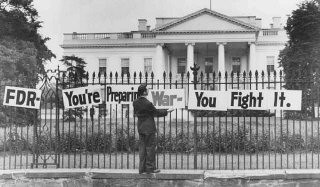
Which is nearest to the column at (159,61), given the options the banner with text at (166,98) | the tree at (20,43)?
the tree at (20,43)

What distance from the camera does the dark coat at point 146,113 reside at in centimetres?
741

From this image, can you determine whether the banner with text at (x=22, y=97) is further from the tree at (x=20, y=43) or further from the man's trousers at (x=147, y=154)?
the tree at (x=20, y=43)

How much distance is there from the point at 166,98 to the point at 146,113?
0.61 m

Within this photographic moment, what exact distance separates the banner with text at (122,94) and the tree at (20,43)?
19.5m

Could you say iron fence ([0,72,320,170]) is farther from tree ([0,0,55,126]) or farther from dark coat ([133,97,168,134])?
tree ([0,0,55,126])

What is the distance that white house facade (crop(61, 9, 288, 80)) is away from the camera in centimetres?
4616

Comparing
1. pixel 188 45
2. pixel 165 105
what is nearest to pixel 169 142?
pixel 165 105

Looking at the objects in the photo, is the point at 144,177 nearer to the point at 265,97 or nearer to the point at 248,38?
the point at 265,97

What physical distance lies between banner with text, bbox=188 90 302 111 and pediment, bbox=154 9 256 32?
3837 cm

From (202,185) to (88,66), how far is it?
46.1m

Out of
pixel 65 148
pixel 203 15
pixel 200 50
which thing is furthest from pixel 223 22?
pixel 65 148

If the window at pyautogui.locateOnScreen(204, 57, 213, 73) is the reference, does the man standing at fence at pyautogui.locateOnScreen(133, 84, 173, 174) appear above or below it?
below

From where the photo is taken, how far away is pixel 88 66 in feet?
172

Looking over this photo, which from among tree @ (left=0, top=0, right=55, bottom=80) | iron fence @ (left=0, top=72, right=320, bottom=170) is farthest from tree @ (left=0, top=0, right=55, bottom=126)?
iron fence @ (left=0, top=72, right=320, bottom=170)
